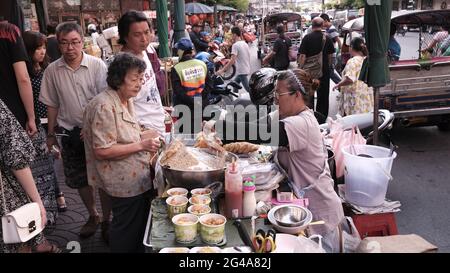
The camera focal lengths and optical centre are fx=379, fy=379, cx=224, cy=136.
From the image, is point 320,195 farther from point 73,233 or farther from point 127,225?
point 73,233

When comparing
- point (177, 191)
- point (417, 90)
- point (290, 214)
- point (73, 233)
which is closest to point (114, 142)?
point (177, 191)

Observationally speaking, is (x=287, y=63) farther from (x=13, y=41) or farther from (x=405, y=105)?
(x=13, y=41)

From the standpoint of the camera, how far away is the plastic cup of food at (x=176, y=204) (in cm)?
219

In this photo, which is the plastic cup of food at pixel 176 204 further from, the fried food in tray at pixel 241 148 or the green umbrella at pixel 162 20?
the green umbrella at pixel 162 20

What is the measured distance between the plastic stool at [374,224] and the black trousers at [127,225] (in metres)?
1.81

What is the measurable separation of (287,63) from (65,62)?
7.01 metres

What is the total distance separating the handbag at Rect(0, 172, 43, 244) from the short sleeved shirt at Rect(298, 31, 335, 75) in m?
5.88

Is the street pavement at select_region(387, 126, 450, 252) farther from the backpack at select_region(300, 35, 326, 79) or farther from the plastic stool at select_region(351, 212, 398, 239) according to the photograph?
the backpack at select_region(300, 35, 326, 79)

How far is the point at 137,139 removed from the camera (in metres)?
2.73

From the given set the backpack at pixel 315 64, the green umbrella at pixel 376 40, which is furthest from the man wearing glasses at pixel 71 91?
the backpack at pixel 315 64

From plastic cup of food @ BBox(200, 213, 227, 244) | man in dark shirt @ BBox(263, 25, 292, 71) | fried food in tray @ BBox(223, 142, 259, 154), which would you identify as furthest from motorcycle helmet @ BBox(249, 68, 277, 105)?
man in dark shirt @ BBox(263, 25, 292, 71)

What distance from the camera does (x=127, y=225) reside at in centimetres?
279

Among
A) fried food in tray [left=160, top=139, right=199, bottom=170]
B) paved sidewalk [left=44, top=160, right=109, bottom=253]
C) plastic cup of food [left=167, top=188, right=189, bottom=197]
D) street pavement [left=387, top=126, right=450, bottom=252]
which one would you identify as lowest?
street pavement [left=387, top=126, right=450, bottom=252]

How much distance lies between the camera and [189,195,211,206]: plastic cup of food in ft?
7.44
